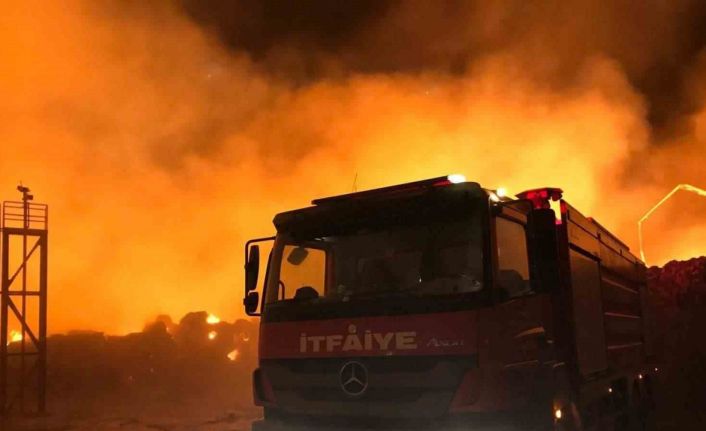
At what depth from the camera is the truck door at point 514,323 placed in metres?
3.91

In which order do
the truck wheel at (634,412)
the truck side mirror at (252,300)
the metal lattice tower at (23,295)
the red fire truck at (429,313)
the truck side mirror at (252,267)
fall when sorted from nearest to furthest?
the red fire truck at (429,313), the truck side mirror at (252,267), the truck side mirror at (252,300), the truck wheel at (634,412), the metal lattice tower at (23,295)

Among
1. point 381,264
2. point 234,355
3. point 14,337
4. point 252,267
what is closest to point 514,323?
point 381,264

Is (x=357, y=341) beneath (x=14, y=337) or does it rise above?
above

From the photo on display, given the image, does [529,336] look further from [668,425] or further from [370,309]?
[668,425]

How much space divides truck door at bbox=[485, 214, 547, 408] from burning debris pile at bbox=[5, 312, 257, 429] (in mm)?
10347

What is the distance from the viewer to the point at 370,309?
13.9 feet

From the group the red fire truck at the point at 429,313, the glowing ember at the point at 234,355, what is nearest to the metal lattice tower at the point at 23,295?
the glowing ember at the point at 234,355

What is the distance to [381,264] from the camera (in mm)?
4395

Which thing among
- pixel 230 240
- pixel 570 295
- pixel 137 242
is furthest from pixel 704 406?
pixel 137 242

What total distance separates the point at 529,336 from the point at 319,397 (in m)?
1.47

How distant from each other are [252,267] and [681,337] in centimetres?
1110

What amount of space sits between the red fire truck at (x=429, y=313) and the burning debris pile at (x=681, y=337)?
280 inches

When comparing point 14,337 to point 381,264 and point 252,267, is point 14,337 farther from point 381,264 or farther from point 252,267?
point 381,264

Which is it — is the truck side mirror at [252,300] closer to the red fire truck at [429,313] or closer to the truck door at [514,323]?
the red fire truck at [429,313]
